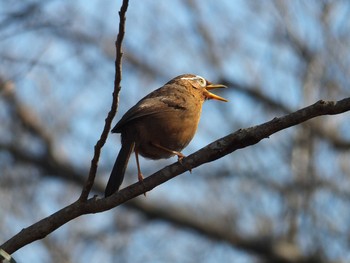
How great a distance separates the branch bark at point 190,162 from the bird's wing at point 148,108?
1292 millimetres

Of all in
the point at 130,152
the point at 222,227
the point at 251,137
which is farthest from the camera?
the point at 222,227

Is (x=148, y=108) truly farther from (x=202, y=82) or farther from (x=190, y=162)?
(x=190, y=162)

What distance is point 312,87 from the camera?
10.5 metres

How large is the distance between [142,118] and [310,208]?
16.2 feet

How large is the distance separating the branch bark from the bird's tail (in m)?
0.49

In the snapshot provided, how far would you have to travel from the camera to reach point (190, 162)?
4.10 metres

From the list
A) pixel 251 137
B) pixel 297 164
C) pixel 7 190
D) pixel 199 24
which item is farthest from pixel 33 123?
pixel 251 137

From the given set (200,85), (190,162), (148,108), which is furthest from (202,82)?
(190,162)

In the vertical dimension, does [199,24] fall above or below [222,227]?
above

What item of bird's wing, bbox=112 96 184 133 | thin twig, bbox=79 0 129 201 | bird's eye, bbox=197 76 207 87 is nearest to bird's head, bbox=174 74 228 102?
bird's eye, bbox=197 76 207 87

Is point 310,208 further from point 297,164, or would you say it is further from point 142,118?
point 142,118

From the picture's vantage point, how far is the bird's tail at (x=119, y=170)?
4723 millimetres

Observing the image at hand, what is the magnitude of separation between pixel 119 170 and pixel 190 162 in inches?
37.4

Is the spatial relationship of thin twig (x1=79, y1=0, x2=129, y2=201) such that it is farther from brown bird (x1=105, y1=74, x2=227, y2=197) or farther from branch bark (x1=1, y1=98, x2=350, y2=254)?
brown bird (x1=105, y1=74, x2=227, y2=197)
